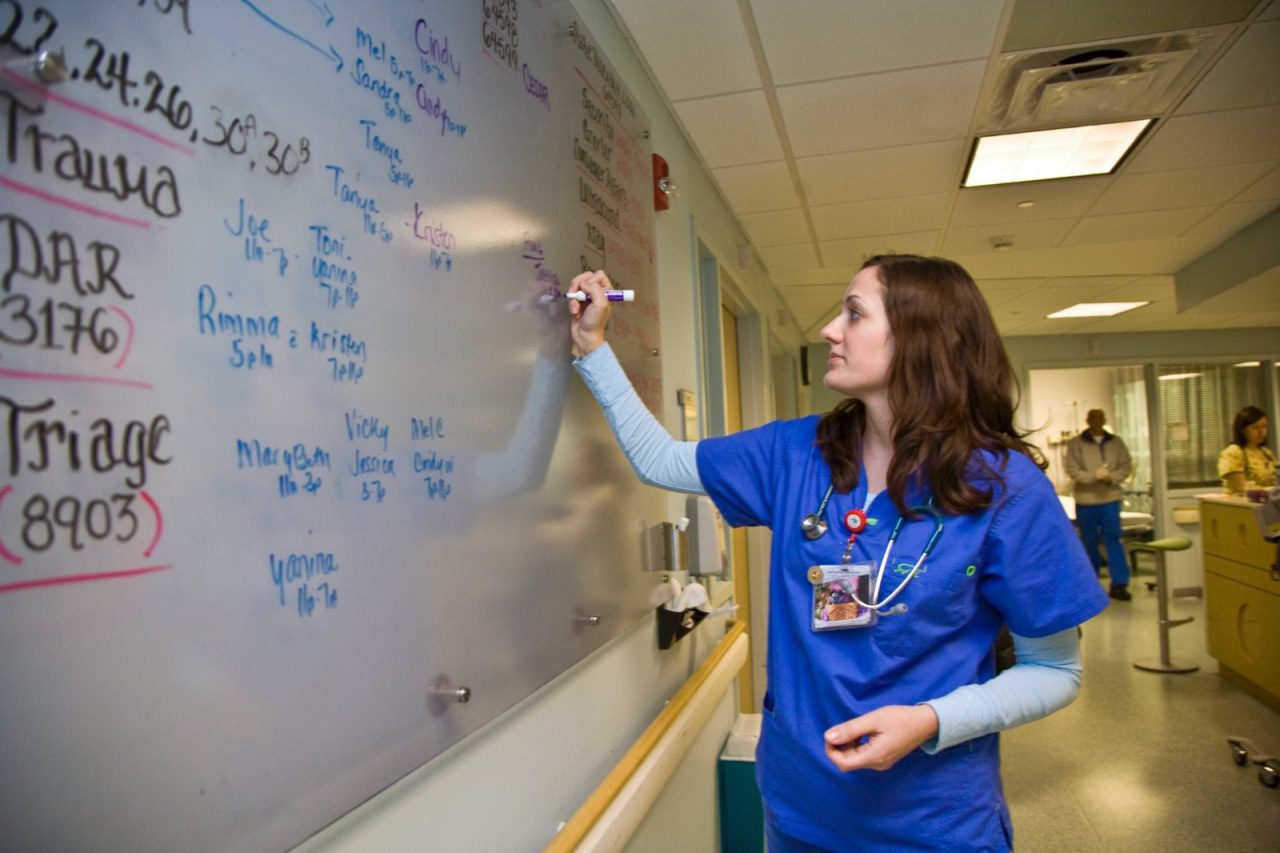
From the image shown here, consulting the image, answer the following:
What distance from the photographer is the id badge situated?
1.15 metres

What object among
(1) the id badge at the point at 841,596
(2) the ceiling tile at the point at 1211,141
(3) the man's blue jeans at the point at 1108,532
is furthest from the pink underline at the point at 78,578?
(3) the man's blue jeans at the point at 1108,532

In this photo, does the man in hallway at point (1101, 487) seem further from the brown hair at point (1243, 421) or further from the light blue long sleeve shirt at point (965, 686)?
the light blue long sleeve shirt at point (965, 686)

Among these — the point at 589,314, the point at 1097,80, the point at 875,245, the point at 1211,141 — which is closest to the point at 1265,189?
the point at 1211,141

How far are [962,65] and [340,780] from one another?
2313mm

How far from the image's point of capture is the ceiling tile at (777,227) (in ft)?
11.8

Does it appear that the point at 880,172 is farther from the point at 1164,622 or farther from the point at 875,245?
the point at 1164,622

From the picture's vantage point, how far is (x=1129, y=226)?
412 cm

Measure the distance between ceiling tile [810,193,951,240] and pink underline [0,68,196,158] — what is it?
3178 millimetres

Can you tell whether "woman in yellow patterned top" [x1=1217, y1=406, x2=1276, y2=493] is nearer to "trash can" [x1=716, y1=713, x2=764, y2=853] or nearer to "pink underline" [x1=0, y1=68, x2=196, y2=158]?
"trash can" [x1=716, y1=713, x2=764, y2=853]

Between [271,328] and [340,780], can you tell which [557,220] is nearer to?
[271,328]

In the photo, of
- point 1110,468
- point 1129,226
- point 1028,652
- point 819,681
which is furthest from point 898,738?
point 1110,468

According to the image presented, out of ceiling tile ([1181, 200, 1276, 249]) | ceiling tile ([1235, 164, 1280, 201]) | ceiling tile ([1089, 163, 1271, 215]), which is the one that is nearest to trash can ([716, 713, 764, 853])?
ceiling tile ([1089, 163, 1271, 215])

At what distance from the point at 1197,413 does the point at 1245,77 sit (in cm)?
706

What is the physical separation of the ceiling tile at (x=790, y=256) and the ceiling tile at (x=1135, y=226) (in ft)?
4.40
